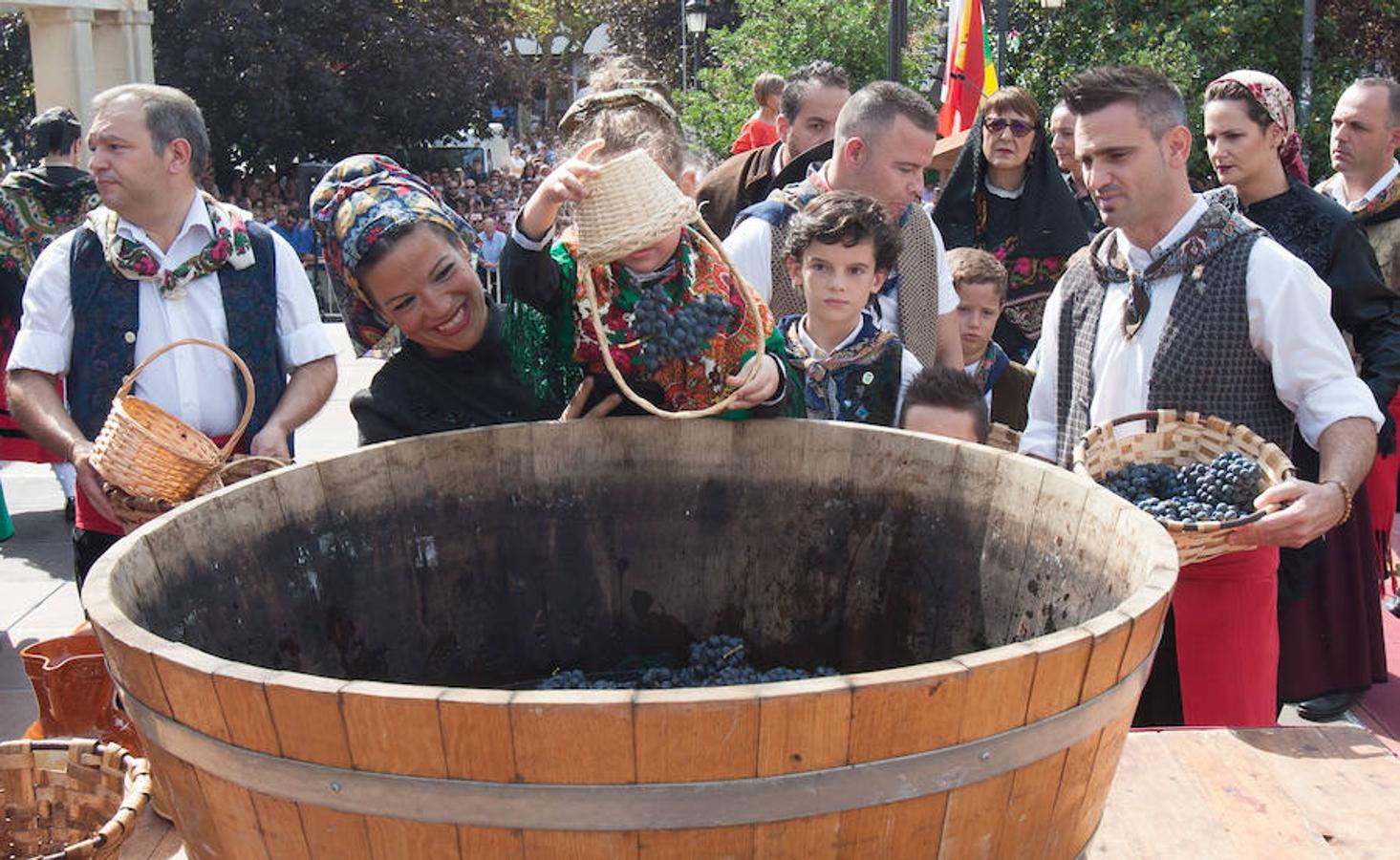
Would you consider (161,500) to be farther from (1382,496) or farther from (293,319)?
(1382,496)

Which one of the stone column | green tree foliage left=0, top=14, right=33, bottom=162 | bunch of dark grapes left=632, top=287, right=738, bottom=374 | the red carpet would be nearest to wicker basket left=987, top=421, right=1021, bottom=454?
bunch of dark grapes left=632, top=287, right=738, bottom=374

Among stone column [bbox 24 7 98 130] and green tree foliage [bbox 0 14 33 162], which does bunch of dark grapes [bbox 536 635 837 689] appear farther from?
green tree foliage [bbox 0 14 33 162]

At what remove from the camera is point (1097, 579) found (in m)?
1.93

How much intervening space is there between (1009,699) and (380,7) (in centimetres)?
2362

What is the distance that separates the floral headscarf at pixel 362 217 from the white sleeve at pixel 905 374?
1.25 meters

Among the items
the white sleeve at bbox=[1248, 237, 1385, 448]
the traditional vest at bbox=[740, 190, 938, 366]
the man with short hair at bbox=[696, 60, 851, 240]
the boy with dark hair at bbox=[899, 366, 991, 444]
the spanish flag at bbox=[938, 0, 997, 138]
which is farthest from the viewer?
the spanish flag at bbox=[938, 0, 997, 138]

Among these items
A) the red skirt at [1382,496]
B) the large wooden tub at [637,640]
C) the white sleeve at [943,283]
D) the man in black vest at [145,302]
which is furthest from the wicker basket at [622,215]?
the red skirt at [1382,496]

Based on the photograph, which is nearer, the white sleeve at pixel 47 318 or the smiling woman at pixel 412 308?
the smiling woman at pixel 412 308

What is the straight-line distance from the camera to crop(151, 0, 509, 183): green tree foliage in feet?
68.4

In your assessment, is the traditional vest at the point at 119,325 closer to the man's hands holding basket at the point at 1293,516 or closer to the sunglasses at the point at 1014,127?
the man's hands holding basket at the point at 1293,516

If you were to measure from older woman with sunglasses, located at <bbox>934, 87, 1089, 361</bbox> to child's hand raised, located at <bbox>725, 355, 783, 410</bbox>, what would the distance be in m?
2.88

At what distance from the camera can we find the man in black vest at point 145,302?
335cm

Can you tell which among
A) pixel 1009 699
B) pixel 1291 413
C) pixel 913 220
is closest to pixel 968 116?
pixel 913 220

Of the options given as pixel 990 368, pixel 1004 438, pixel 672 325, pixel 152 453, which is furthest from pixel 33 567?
pixel 672 325
